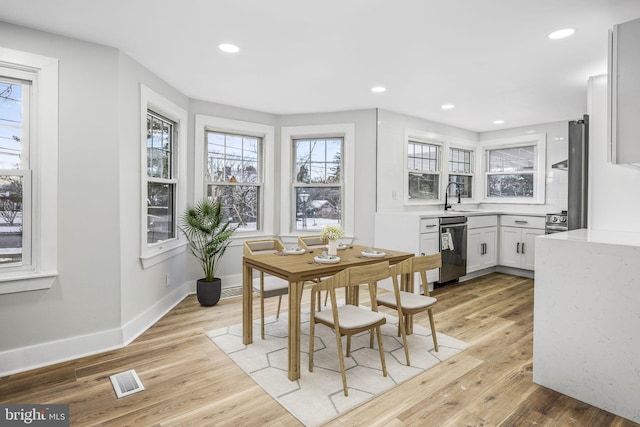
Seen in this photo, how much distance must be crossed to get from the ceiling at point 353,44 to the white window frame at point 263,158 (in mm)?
335

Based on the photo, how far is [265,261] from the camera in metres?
2.78

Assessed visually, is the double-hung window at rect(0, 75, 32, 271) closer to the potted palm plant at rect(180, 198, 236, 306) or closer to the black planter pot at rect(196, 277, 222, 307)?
the potted palm plant at rect(180, 198, 236, 306)

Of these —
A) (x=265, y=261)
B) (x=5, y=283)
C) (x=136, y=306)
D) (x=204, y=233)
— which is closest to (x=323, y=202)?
(x=204, y=233)

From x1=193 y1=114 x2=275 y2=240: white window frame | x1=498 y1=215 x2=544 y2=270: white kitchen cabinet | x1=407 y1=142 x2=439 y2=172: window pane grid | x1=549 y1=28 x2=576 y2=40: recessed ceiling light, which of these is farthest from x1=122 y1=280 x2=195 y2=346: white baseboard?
x1=498 y1=215 x2=544 y2=270: white kitchen cabinet

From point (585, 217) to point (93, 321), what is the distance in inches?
161

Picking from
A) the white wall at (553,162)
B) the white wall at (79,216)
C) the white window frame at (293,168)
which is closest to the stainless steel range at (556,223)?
the white wall at (553,162)

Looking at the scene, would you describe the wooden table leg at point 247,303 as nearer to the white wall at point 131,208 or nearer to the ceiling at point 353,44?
the white wall at point 131,208

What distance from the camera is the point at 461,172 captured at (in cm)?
616

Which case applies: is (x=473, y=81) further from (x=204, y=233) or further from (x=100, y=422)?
(x=100, y=422)

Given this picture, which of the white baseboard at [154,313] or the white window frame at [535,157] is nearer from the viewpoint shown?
the white baseboard at [154,313]

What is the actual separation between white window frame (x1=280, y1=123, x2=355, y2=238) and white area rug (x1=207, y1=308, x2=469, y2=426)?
1.76 meters

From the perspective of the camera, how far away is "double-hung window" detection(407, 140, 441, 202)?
536cm

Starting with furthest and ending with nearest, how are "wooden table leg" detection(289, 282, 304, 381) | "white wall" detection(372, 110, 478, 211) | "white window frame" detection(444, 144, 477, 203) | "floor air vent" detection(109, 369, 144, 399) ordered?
"white window frame" detection(444, 144, 477, 203)
"white wall" detection(372, 110, 478, 211)
"wooden table leg" detection(289, 282, 304, 381)
"floor air vent" detection(109, 369, 144, 399)

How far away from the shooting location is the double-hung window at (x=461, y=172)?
5.98m
